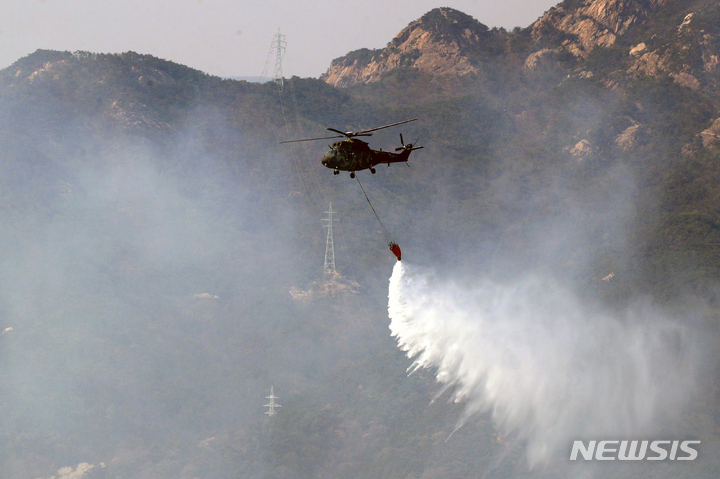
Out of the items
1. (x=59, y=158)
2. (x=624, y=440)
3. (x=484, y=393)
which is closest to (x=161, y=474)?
(x=484, y=393)

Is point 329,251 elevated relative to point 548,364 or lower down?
elevated

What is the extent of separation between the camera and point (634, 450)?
112 meters

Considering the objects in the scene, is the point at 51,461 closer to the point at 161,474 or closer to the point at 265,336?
the point at 161,474

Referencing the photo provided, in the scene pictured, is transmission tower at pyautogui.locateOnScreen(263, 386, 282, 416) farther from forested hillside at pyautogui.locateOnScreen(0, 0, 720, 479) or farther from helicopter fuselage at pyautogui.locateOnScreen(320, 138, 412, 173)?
helicopter fuselage at pyautogui.locateOnScreen(320, 138, 412, 173)

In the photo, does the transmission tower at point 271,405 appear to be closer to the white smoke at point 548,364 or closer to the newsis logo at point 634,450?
the white smoke at point 548,364

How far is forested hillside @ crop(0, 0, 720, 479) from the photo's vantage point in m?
122

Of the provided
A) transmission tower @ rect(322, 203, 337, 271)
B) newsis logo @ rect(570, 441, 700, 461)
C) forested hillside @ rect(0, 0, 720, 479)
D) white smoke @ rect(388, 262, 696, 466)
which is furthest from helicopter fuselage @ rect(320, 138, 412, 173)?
transmission tower @ rect(322, 203, 337, 271)

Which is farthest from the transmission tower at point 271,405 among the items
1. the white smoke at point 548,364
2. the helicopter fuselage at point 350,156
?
the helicopter fuselage at point 350,156

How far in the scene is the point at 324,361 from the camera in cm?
14462

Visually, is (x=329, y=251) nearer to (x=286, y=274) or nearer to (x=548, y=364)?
(x=286, y=274)

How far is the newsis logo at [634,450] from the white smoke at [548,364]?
1948 mm

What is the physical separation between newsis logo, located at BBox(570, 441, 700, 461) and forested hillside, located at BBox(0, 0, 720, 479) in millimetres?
2113

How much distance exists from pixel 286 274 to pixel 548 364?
7168 cm

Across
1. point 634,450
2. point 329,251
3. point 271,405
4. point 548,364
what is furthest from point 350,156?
point 329,251
